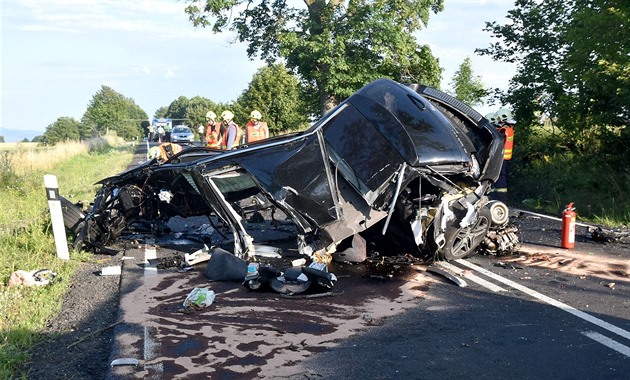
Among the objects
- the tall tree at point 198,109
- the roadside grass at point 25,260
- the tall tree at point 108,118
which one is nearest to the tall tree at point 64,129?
the tall tree at point 108,118

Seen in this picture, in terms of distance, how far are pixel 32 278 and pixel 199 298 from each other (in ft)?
6.64

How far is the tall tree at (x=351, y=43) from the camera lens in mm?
22328

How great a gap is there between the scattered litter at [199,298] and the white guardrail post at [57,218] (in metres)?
2.57

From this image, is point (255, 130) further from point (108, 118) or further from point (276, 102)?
point (108, 118)

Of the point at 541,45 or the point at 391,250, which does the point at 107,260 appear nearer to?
the point at 391,250

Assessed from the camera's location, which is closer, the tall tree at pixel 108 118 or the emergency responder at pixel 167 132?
the emergency responder at pixel 167 132

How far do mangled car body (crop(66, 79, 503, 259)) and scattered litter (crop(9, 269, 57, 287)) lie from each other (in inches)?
67.8

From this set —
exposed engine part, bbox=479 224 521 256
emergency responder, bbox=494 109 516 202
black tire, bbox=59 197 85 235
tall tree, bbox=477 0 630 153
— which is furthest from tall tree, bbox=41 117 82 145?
exposed engine part, bbox=479 224 521 256

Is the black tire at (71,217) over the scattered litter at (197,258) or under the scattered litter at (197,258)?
over

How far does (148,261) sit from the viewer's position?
7.17 m

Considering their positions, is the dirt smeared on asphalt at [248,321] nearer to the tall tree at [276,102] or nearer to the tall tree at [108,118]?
the tall tree at [276,102]

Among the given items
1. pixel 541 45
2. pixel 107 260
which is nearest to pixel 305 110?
pixel 541 45

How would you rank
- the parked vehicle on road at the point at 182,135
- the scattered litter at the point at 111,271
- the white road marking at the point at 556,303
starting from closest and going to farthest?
the white road marking at the point at 556,303 < the scattered litter at the point at 111,271 < the parked vehicle on road at the point at 182,135

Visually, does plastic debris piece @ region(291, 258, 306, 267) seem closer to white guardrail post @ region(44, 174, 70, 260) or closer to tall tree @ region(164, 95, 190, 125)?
white guardrail post @ region(44, 174, 70, 260)
